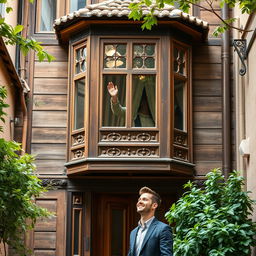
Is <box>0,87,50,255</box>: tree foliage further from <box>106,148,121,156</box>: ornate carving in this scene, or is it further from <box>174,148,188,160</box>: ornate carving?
<box>174,148,188,160</box>: ornate carving

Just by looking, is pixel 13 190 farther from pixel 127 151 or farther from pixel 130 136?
pixel 130 136

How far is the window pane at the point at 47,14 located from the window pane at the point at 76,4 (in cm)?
45

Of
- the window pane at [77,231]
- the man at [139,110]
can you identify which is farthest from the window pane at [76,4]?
the window pane at [77,231]

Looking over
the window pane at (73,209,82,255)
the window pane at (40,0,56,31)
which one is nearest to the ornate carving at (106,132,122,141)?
the window pane at (73,209,82,255)

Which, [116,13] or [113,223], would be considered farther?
[113,223]

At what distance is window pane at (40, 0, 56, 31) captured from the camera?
1714cm

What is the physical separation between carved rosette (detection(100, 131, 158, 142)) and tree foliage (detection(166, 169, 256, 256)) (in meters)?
3.13

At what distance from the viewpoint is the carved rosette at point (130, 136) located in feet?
50.3

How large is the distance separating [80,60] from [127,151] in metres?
2.51

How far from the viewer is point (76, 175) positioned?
15.8 meters

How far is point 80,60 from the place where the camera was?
1616cm

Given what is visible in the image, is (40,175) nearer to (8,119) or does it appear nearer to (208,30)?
(8,119)

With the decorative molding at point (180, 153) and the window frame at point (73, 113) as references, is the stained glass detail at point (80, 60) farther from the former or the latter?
the decorative molding at point (180, 153)

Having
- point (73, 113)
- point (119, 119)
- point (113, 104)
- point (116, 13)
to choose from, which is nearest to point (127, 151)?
point (119, 119)
